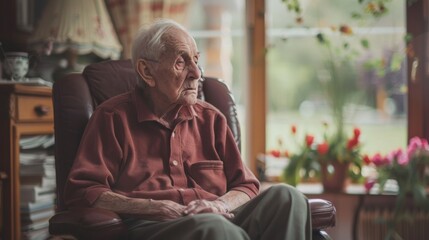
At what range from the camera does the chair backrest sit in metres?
1.89

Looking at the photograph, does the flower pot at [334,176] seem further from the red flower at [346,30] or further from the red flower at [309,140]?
the red flower at [346,30]

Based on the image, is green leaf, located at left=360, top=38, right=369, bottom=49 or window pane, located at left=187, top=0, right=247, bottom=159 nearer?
green leaf, located at left=360, top=38, right=369, bottom=49

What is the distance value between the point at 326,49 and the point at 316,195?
33.2 inches

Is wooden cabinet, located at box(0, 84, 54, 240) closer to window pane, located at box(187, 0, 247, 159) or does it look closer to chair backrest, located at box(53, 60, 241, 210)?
chair backrest, located at box(53, 60, 241, 210)

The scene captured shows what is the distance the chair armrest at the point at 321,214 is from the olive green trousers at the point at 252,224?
0.17 feet

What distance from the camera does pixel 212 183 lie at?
189cm

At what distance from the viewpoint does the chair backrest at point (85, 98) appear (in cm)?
189

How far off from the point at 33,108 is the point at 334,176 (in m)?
1.42

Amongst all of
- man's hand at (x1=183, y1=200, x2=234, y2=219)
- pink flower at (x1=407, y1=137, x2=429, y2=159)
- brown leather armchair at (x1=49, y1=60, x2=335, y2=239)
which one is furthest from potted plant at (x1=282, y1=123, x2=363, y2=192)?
man's hand at (x1=183, y1=200, x2=234, y2=219)

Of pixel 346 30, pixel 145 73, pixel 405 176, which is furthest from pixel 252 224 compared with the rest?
pixel 346 30

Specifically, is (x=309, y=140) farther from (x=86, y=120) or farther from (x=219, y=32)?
(x=86, y=120)

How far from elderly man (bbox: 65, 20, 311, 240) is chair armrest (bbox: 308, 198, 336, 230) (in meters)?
0.05

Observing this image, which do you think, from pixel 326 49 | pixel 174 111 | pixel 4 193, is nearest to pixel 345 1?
pixel 326 49

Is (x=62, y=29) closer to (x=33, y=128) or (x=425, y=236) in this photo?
(x=33, y=128)
